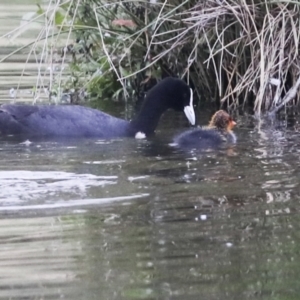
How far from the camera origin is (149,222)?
17.2 feet

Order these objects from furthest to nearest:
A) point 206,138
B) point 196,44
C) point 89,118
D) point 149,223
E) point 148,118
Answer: point 196,44
point 148,118
point 89,118
point 206,138
point 149,223

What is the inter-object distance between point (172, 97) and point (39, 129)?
1.32 m

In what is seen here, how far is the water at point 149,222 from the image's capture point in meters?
4.07

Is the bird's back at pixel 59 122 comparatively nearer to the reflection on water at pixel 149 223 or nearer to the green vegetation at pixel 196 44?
the green vegetation at pixel 196 44

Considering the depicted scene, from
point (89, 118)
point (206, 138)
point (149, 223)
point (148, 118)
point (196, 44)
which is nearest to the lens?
point (149, 223)

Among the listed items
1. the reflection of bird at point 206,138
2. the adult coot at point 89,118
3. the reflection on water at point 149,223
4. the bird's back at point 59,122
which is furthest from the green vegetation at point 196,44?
the reflection on water at point 149,223

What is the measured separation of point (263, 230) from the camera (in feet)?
16.4

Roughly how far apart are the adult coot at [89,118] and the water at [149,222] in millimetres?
648

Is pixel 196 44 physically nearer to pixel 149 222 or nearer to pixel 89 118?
pixel 89 118

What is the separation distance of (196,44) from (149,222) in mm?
4690

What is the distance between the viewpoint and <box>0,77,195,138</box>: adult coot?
29.4 ft

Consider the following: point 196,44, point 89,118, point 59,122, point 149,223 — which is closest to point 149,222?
point 149,223

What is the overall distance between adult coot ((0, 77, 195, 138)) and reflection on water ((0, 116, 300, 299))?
945 mm

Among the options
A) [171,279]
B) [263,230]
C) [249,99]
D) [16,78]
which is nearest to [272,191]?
[263,230]
